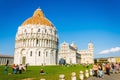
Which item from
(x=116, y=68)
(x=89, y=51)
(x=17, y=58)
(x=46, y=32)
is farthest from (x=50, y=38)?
(x=89, y=51)

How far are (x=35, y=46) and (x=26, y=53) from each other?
5412 millimetres

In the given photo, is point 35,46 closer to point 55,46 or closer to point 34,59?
point 34,59

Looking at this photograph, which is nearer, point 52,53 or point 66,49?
point 52,53

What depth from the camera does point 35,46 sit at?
301 ft

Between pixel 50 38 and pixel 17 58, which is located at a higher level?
pixel 50 38

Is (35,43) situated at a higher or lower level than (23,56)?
higher

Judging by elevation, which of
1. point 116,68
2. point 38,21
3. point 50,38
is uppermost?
point 38,21

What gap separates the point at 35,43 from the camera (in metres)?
92.2

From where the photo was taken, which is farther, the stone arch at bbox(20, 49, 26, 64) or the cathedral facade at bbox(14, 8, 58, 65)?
the stone arch at bbox(20, 49, 26, 64)

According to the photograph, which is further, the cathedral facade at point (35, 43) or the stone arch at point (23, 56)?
the stone arch at point (23, 56)

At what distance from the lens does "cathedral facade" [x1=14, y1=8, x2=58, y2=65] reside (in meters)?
92.2

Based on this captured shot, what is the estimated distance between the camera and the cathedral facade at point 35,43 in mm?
92250

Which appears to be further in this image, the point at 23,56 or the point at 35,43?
the point at 23,56

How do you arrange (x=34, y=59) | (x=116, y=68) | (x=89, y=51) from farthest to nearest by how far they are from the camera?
1. (x=89, y=51)
2. (x=34, y=59)
3. (x=116, y=68)
